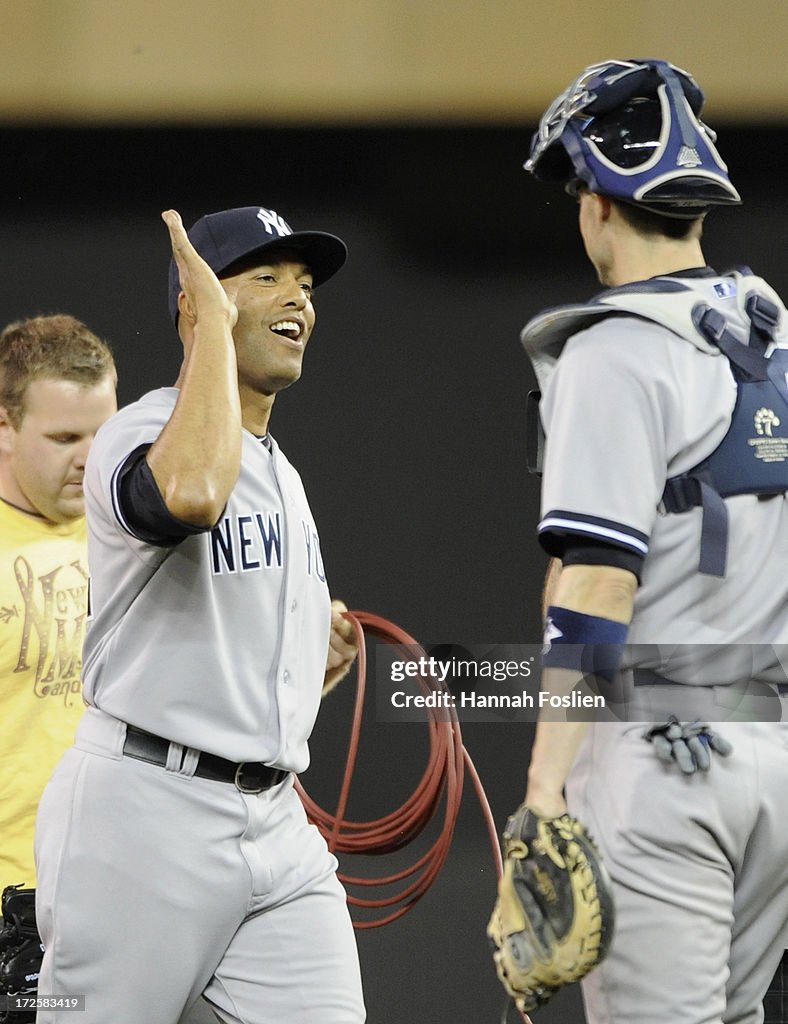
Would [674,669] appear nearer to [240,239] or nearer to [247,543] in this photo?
[247,543]

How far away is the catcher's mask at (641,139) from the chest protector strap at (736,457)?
0.17 metres

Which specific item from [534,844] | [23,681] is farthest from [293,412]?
[534,844]

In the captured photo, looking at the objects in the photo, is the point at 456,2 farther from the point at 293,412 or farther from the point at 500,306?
the point at 293,412

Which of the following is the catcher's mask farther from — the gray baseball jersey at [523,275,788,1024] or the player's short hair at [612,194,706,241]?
the gray baseball jersey at [523,275,788,1024]

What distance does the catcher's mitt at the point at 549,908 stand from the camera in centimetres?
176

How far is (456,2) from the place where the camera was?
4195 mm

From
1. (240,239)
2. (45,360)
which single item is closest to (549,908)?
(240,239)

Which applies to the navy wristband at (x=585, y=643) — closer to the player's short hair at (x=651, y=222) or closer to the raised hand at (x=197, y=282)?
the player's short hair at (x=651, y=222)

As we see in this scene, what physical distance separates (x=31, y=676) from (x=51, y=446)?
51 centimetres

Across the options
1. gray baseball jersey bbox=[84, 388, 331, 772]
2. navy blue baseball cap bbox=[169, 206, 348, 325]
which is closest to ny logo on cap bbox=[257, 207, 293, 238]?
navy blue baseball cap bbox=[169, 206, 348, 325]

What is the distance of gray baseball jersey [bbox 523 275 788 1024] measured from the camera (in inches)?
71.7

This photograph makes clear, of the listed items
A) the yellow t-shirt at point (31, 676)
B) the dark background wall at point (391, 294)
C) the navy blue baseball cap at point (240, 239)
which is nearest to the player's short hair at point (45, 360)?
the yellow t-shirt at point (31, 676)

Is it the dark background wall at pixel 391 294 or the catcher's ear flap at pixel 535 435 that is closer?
the catcher's ear flap at pixel 535 435

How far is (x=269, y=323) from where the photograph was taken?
254cm
